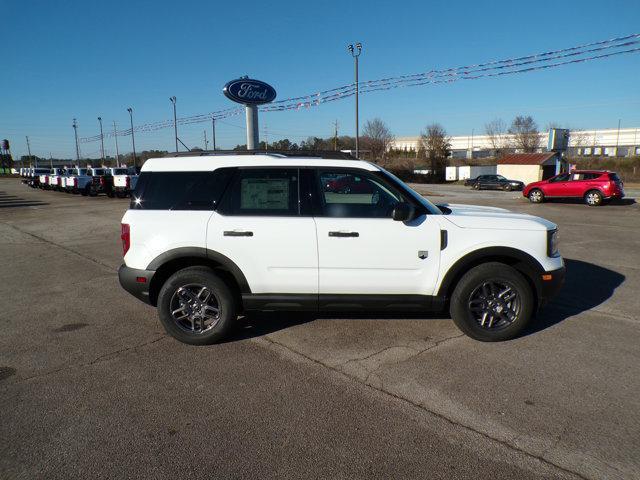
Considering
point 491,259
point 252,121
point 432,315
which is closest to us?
point 491,259

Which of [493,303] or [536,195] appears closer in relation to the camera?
[493,303]

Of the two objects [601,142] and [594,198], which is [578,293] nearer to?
[594,198]

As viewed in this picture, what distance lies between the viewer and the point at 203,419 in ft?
10.4

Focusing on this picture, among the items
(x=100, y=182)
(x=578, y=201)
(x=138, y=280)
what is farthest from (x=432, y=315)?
(x=100, y=182)

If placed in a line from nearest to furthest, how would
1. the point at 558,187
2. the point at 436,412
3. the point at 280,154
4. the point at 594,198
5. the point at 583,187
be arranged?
the point at 436,412 → the point at 280,154 → the point at 594,198 → the point at 583,187 → the point at 558,187

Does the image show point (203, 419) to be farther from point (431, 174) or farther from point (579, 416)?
point (431, 174)

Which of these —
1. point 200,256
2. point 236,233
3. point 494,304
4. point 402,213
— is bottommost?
point 494,304

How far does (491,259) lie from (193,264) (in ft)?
10.1

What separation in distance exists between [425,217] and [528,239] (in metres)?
1.06

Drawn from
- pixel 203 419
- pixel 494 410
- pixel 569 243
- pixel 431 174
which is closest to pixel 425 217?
pixel 494 410

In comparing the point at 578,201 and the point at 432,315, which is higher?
the point at 578,201

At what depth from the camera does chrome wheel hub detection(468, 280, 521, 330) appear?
440 centimetres

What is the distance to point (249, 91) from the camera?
17953 mm

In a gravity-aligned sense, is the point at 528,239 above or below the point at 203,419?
above
